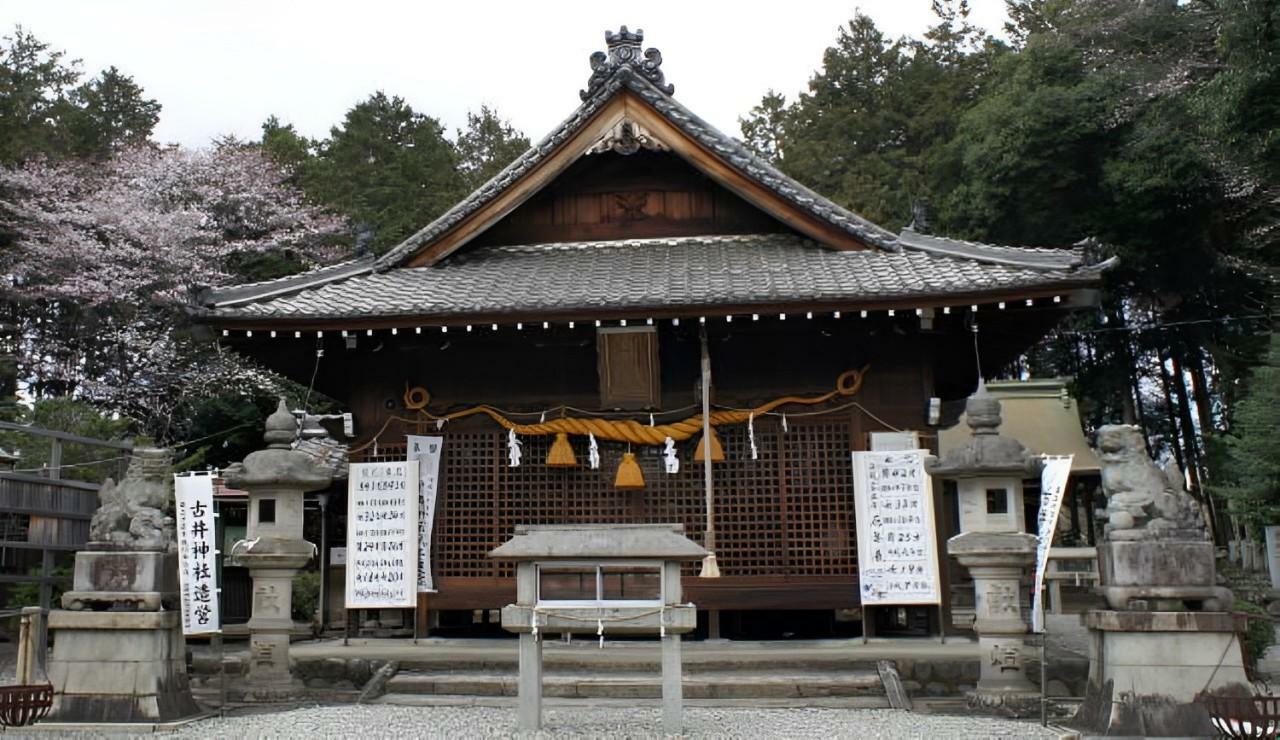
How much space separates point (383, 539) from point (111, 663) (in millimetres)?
3690

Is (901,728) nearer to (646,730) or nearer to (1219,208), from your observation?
(646,730)

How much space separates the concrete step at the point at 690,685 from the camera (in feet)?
32.3

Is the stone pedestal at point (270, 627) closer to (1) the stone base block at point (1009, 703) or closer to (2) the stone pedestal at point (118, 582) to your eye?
(2) the stone pedestal at point (118, 582)

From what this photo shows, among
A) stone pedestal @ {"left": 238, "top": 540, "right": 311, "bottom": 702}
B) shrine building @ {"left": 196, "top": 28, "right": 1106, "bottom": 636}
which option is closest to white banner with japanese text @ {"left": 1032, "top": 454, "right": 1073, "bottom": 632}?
shrine building @ {"left": 196, "top": 28, "right": 1106, "bottom": 636}

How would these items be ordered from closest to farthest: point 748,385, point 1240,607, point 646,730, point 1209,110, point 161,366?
point 646,730, point 1240,607, point 748,385, point 1209,110, point 161,366

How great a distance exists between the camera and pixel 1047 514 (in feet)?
30.0

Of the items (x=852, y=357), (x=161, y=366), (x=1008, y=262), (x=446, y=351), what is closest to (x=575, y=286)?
(x=446, y=351)

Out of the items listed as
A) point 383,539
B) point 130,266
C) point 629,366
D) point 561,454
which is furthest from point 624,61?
point 130,266

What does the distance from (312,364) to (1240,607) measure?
12138 millimetres

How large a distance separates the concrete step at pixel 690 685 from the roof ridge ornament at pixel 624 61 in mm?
7787

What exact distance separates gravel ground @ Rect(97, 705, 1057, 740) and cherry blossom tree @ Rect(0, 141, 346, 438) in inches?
795

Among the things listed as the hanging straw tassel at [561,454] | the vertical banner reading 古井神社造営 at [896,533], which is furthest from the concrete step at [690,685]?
the hanging straw tassel at [561,454]

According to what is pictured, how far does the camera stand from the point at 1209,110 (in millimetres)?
19375

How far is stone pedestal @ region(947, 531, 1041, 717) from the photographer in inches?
366
